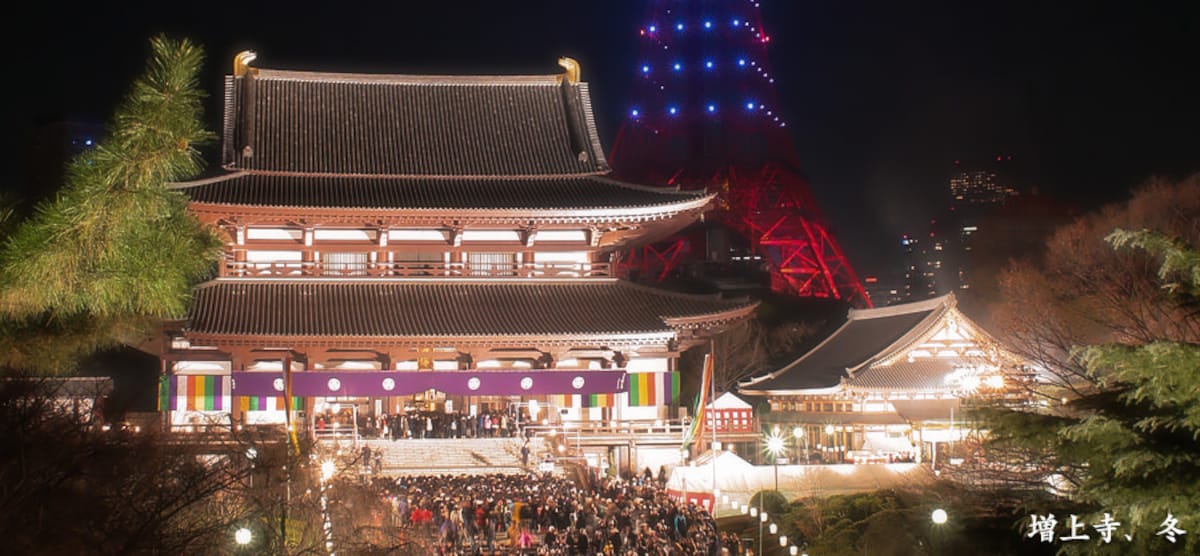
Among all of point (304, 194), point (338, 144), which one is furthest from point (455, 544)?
point (338, 144)

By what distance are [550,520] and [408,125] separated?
1998 cm

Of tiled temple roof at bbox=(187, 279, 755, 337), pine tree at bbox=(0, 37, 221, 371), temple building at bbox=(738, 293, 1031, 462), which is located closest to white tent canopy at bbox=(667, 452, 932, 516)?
temple building at bbox=(738, 293, 1031, 462)

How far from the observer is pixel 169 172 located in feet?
23.0

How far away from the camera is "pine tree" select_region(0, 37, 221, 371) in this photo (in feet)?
21.5

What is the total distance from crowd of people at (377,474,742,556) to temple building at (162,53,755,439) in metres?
6.52

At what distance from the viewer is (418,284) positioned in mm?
35062

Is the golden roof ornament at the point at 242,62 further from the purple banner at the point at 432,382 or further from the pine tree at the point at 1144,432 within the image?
the pine tree at the point at 1144,432

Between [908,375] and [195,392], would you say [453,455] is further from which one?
[908,375]

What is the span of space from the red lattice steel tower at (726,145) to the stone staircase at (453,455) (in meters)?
42.4

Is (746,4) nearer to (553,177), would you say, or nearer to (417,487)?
(553,177)

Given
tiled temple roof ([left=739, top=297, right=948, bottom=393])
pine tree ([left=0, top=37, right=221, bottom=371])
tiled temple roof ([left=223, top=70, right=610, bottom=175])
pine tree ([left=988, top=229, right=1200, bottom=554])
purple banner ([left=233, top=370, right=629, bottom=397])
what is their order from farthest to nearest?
1. tiled temple roof ([left=739, top=297, right=948, bottom=393])
2. tiled temple roof ([left=223, top=70, right=610, bottom=175])
3. purple banner ([left=233, top=370, right=629, bottom=397])
4. pine tree ([left=988, top=229, right=1200, bottom=554])
5. pine tree ([left=0, top=37, right=221, bottom=371])

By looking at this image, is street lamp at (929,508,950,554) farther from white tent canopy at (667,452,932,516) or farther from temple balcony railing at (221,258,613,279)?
temple balcony railing at (221,258,613,279)

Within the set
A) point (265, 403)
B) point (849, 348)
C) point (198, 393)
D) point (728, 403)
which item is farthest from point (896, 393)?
point (198, 393)

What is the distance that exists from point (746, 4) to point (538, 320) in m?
66.0
